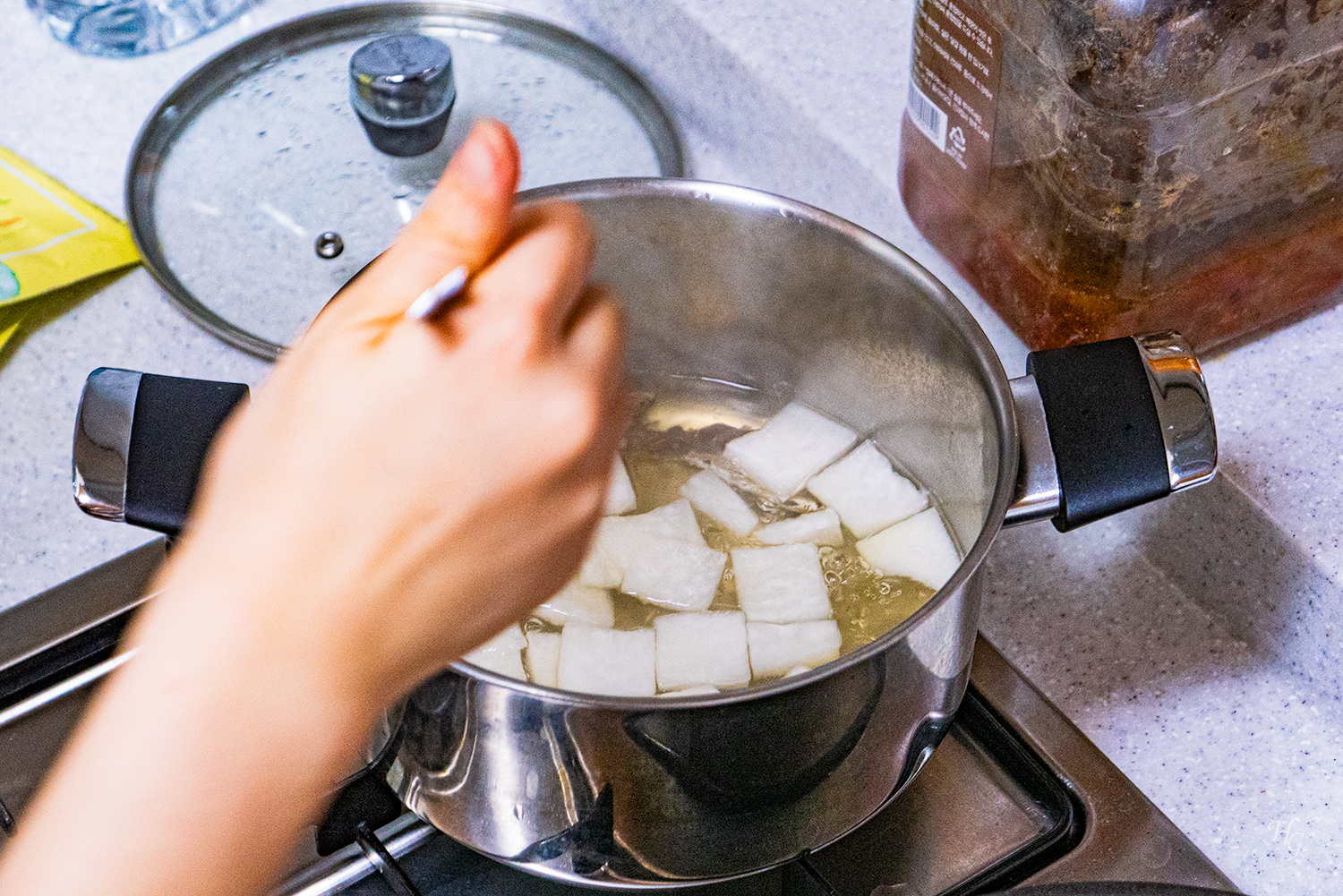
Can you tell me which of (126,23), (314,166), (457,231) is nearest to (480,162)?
(457,231)

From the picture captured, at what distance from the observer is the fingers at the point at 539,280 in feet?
1.16

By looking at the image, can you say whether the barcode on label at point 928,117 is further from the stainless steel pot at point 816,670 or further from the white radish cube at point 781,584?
the white radish cube at point 781,584

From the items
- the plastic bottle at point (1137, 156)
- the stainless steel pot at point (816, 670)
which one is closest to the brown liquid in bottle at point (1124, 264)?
the plastic bottle at point (1137, 156)

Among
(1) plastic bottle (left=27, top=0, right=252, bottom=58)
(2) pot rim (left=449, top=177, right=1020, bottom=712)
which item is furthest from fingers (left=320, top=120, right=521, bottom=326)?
(1) plastic bottle (left=27, top=0, right=252, bottom=58)

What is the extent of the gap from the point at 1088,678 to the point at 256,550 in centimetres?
46

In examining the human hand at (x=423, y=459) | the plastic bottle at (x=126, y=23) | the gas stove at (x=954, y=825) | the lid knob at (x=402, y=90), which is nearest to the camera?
the human hand at (x=423, y=459)

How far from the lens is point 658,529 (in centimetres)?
64

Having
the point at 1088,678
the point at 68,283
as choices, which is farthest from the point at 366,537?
the point at 68,283

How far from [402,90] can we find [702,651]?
409 mm

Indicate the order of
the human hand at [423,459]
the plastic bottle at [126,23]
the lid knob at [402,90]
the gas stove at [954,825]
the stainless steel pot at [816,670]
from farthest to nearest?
the plastic bottle at [126,23], the lid knob at [402,90], the gas stove at [954,825], the stainless steel pot at [816,670], the human hand at [423,459]

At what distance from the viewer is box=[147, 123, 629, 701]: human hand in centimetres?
32

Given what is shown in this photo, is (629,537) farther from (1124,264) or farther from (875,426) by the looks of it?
(1124,264)

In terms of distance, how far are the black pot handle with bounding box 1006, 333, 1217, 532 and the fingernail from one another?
0.24 meters

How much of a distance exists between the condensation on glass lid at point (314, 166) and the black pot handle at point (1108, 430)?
0.38 m
